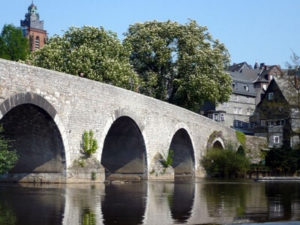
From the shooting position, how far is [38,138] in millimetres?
26000

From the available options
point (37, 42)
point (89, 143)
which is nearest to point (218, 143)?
point (89, 143)

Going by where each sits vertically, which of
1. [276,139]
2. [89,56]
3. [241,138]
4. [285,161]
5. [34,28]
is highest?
[34,28]

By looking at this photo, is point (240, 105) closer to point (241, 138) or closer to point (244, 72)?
point (244, 72)

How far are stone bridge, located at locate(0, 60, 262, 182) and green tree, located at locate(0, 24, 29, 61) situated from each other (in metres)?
31.4

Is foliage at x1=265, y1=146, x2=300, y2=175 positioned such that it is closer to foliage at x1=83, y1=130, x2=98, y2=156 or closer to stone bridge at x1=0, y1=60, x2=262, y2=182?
stone bridge at x1=0, y1=60, x2=262, y2=182

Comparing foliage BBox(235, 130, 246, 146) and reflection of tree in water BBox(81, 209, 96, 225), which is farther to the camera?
foliage BBox(235, 130, 246, 146)

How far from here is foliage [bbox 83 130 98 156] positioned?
27625 mm

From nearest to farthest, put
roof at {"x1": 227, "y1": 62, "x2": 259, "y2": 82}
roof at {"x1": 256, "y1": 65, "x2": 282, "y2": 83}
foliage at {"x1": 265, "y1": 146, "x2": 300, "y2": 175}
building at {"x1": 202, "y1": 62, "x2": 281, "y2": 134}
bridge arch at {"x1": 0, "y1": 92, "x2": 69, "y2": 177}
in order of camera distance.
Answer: bridge arch at {"x1": 0, "y1": 92, "x2": 69, "y2": 177} < foliage at {"x1": 265, "y1": 146, "x2": 300, "y2": 175} < building at {"x1": 202, "y1": 62, "x2": 281, "y2": 134} < roof at {"x1": 227, "y1": 62, "x2": 259, "y2": 82} < roof at {"x1": 256, "y1": 65, "x2": 282, "y2": 83}

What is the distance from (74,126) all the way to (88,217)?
13409 mm

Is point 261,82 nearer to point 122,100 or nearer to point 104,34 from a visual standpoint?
point 104,34

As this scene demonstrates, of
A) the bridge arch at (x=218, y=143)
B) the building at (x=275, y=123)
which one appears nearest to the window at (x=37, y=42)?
the building at (x=275, y=123)

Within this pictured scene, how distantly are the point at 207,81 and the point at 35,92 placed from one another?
2934 cm

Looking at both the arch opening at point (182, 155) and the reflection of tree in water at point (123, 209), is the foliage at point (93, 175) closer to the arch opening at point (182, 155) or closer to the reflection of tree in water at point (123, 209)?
the reflection of tree in water at point (123, 209)

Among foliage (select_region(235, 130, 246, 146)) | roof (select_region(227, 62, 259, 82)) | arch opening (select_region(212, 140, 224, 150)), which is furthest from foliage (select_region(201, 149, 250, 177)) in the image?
roof (select_region(227, 62, 259, 82))
